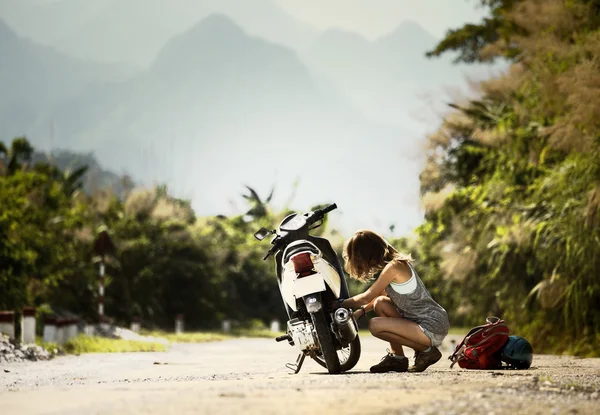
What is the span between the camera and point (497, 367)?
26.1 feet

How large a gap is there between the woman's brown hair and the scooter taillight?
0.40 m

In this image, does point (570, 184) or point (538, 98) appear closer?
point (570, 184)

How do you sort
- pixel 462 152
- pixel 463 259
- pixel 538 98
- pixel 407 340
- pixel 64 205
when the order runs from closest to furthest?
pixel 407 340 < pixel 538 98 < pixel 463 259 < pixel 462 152 < pixel 64 205

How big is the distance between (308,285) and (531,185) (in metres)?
8.84

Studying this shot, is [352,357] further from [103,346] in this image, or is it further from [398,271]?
[103,346]

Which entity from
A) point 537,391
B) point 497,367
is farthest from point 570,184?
point 537,391

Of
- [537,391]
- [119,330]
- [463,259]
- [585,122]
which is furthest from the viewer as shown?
[119,330]

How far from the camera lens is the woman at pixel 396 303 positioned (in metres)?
7.27

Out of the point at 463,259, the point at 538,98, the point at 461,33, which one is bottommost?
the point at 463,259

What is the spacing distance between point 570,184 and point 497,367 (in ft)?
17.9

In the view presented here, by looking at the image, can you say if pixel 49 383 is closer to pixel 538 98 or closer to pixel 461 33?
pixel 538 98

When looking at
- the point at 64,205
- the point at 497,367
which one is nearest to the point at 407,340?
the point at 497,367

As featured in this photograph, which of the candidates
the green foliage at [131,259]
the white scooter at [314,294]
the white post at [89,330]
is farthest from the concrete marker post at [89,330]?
the white scooter at [314,294]

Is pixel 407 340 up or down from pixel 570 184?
down
